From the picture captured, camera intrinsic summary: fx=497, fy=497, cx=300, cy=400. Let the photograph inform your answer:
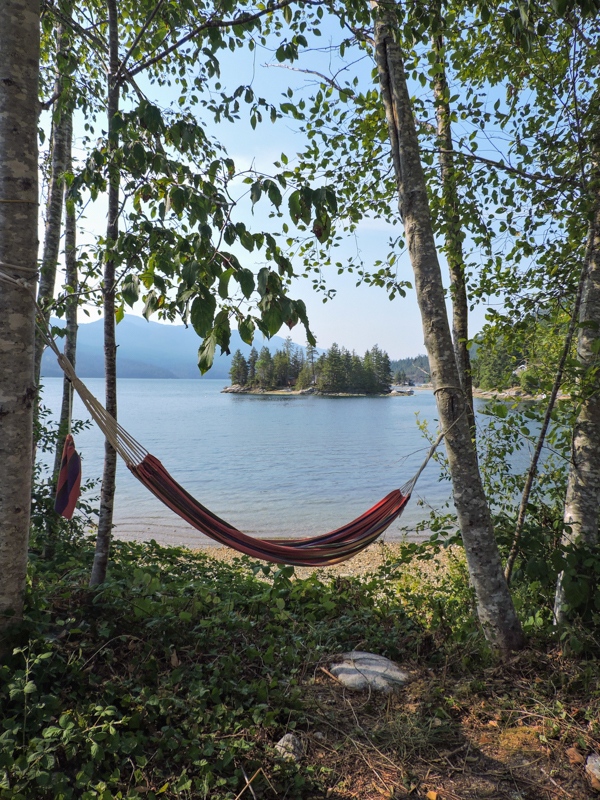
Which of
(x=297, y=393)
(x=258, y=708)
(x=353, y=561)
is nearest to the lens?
(x=258, y=708)

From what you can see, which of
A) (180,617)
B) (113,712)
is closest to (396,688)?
(180,617)

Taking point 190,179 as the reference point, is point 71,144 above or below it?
above

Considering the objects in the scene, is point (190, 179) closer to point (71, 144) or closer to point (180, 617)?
point (180, 617)

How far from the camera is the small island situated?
5078cm

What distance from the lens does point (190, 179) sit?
2.00m

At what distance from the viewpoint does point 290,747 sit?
158cm

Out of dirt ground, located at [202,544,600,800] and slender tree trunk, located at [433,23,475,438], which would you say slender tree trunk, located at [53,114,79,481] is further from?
dirt ground, located at [202,544,600,800]

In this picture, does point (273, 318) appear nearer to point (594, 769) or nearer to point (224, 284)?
point (224, 284)

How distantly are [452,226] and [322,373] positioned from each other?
158ft

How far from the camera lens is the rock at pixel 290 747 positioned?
155 centimetres

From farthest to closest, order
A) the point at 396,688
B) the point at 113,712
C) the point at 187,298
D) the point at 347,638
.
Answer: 1. the point at 347,638
2. the point at 396,688
3. the point at 113,712
4. the point at 187,298

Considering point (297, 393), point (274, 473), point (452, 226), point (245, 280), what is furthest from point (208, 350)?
point (297, 393)

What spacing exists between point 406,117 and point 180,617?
2.34 metres

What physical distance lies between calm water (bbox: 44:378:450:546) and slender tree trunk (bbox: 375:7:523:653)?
0.23 meters
